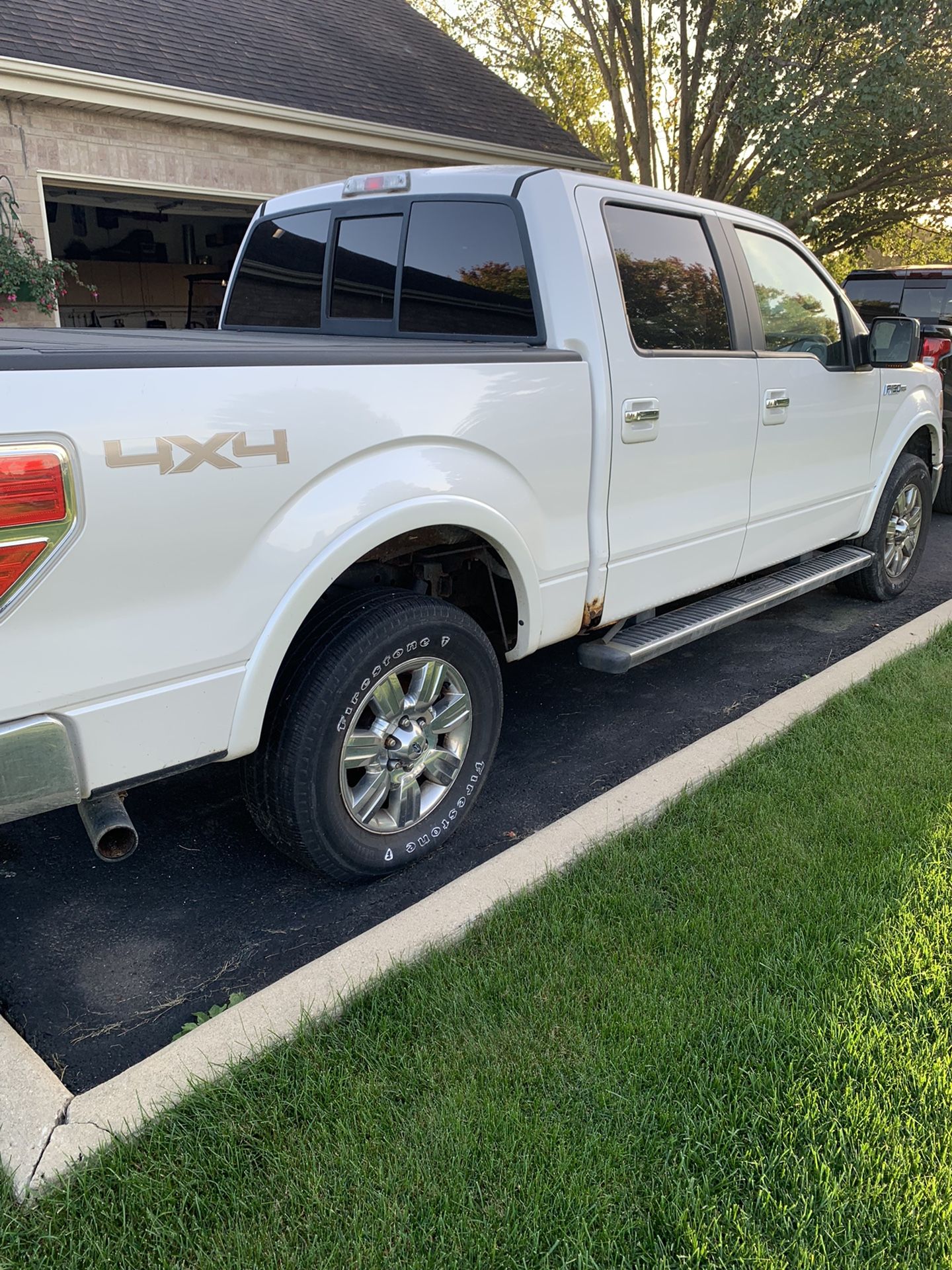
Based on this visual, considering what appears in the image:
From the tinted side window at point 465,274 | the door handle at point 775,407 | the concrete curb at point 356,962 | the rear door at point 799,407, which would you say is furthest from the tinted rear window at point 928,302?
the tinted side window at point 465,274

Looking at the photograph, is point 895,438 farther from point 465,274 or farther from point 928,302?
point 928,302

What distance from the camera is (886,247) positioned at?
2239cm

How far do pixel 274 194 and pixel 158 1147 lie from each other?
37.5ft

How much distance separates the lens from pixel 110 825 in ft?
7.63

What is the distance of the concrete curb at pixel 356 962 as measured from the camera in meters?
2.05

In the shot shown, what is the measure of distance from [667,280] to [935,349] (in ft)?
16.9

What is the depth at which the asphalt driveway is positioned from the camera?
102 inches

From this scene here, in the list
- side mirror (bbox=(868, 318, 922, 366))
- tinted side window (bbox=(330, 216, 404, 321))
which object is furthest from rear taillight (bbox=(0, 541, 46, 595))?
side mirror (bbox=(868, 318, 922, 366))

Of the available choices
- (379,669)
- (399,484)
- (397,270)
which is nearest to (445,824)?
(379,669)

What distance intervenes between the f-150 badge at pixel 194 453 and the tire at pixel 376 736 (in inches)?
24.9

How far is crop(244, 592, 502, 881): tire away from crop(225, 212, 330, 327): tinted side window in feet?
6.27

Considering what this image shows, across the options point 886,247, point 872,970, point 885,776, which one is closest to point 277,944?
point 872,970

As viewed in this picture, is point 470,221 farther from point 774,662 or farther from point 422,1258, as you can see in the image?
point 422,1258

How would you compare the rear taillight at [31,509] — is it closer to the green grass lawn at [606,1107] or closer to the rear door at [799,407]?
the green grass lawn at [606,1107]
